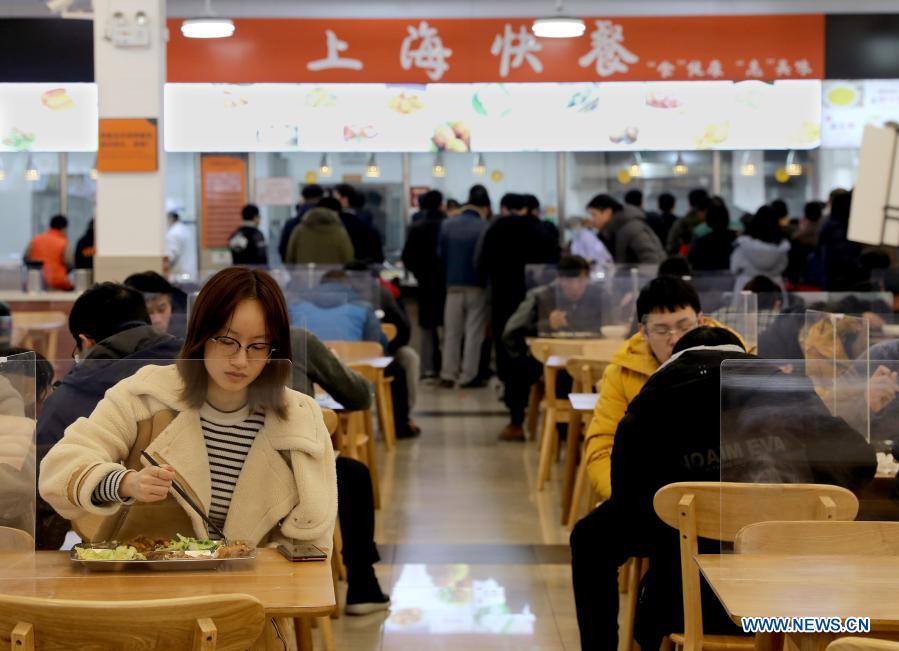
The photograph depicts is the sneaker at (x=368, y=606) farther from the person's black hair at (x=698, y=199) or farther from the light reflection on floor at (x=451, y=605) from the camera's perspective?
the person's black hair at (x=698, y=199)

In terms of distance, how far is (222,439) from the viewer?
8.81ft

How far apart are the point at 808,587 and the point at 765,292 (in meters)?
4.36

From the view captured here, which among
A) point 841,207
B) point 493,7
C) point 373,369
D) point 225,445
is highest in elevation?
point 493,7

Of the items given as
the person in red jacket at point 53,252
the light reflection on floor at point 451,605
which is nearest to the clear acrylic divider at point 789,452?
the light reflection on floor at point 451,605

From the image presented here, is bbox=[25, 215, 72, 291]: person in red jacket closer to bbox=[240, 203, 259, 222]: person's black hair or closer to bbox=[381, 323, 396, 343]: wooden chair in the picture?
bbox=[240, 203, 259, 222]: person's black hair

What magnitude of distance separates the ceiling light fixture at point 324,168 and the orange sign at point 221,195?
724 millimetres

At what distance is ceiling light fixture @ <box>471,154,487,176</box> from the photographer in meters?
12.2

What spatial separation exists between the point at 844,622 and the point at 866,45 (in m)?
10.3

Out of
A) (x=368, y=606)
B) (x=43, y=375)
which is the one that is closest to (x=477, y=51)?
(x=368, y=606)

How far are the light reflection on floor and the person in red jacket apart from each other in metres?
7.61

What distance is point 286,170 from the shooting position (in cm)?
1216

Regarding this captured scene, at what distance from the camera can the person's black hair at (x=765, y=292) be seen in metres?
6.52

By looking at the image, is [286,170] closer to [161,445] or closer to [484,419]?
[484,419]

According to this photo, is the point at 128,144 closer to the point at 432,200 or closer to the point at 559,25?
the point at 559,25
